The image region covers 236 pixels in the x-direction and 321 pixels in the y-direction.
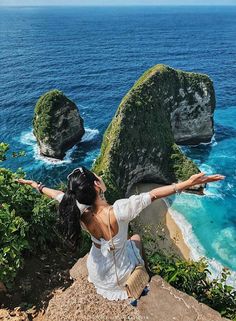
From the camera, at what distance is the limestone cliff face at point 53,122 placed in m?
52.2

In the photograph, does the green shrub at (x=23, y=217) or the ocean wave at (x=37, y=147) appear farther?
the ocean wave at (x=37, y=147)

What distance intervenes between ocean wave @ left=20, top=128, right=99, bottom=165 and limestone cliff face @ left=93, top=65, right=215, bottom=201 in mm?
12629

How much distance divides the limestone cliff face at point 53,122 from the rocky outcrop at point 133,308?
4292cm

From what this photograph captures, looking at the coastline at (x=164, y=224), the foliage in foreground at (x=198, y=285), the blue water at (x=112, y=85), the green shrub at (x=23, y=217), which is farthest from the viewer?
the blue water at (x=112, y=85)

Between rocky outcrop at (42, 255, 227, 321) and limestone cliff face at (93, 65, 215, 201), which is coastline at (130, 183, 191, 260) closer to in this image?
limestone cliff face at (93, 65, 215, 201)

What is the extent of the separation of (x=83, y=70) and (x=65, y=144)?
50441 millimetres

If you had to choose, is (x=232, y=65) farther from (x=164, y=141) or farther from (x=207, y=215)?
(x=207, y=215)

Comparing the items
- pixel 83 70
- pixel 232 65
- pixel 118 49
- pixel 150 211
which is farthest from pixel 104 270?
pixel 118 49

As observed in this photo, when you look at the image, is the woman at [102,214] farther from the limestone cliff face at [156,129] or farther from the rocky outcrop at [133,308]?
the limestone cliff face at [156,129]

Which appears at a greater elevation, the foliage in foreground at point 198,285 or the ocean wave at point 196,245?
the foliage in foreground at point 198,285

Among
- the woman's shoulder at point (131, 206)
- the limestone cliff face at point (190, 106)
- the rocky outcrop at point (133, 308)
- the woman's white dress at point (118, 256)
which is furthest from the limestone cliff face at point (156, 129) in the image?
the woman's shoulder at point (131, 206)

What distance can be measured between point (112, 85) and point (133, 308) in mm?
80205

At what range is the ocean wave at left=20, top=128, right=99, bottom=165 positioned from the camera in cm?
5307

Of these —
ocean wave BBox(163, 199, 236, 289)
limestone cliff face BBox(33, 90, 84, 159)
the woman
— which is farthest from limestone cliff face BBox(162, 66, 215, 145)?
the woman
